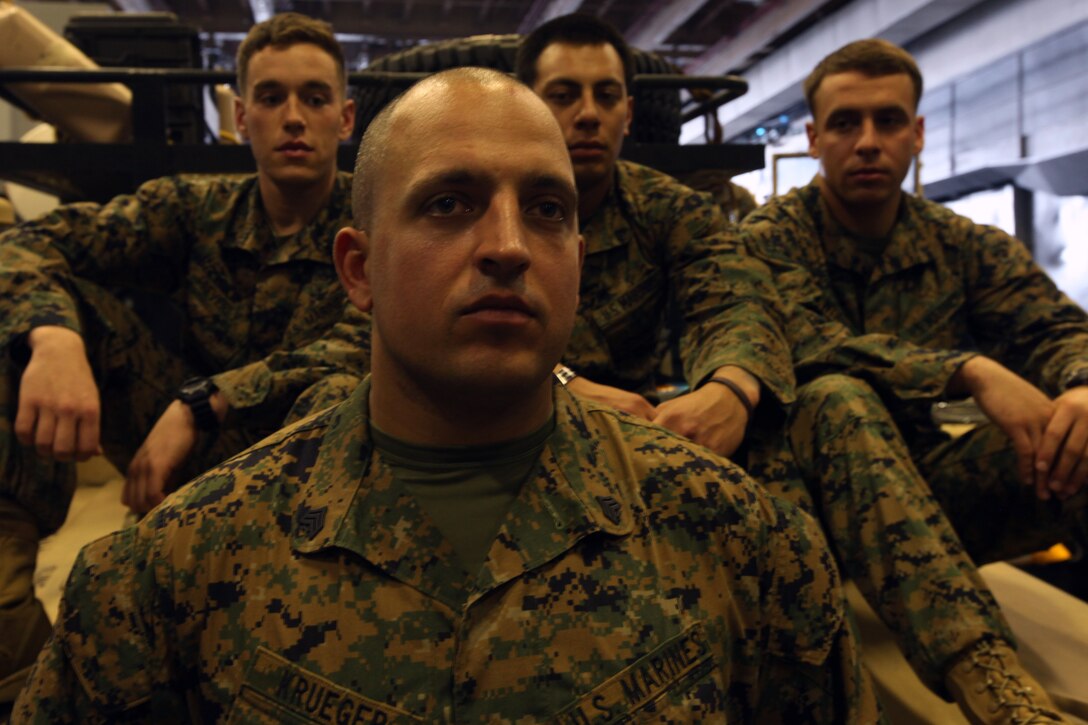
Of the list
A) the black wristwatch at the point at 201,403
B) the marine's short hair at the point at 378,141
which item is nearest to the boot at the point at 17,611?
the black wristwatch at the point at 201,403

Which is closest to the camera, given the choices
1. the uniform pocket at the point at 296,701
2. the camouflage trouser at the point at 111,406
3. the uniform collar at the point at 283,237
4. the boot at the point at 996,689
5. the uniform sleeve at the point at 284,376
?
the uniform pocket at the point at 296,701

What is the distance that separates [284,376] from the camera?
1.62 meters

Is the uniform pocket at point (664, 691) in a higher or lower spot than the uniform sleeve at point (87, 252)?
lower

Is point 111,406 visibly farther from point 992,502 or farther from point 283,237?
point 992,502

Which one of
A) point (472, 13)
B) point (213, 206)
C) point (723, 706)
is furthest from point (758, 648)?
point (472, 13)

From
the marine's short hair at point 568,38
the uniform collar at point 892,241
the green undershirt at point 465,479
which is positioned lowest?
the green undershirt at point 465,479

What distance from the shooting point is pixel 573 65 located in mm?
1874

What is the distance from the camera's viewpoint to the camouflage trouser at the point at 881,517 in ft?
4.18

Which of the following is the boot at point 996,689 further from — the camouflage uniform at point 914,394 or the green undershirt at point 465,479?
the green undershirt at point 465,479

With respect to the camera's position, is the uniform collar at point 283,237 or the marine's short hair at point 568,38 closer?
the marine's short hair at point 568,38

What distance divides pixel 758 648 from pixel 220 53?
35.7 ft

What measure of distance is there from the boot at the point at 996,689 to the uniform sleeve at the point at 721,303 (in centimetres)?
47

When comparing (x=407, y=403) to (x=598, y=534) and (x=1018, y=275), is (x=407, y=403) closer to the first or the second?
(x=598, y=534)

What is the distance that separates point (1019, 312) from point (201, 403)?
1.64 m
